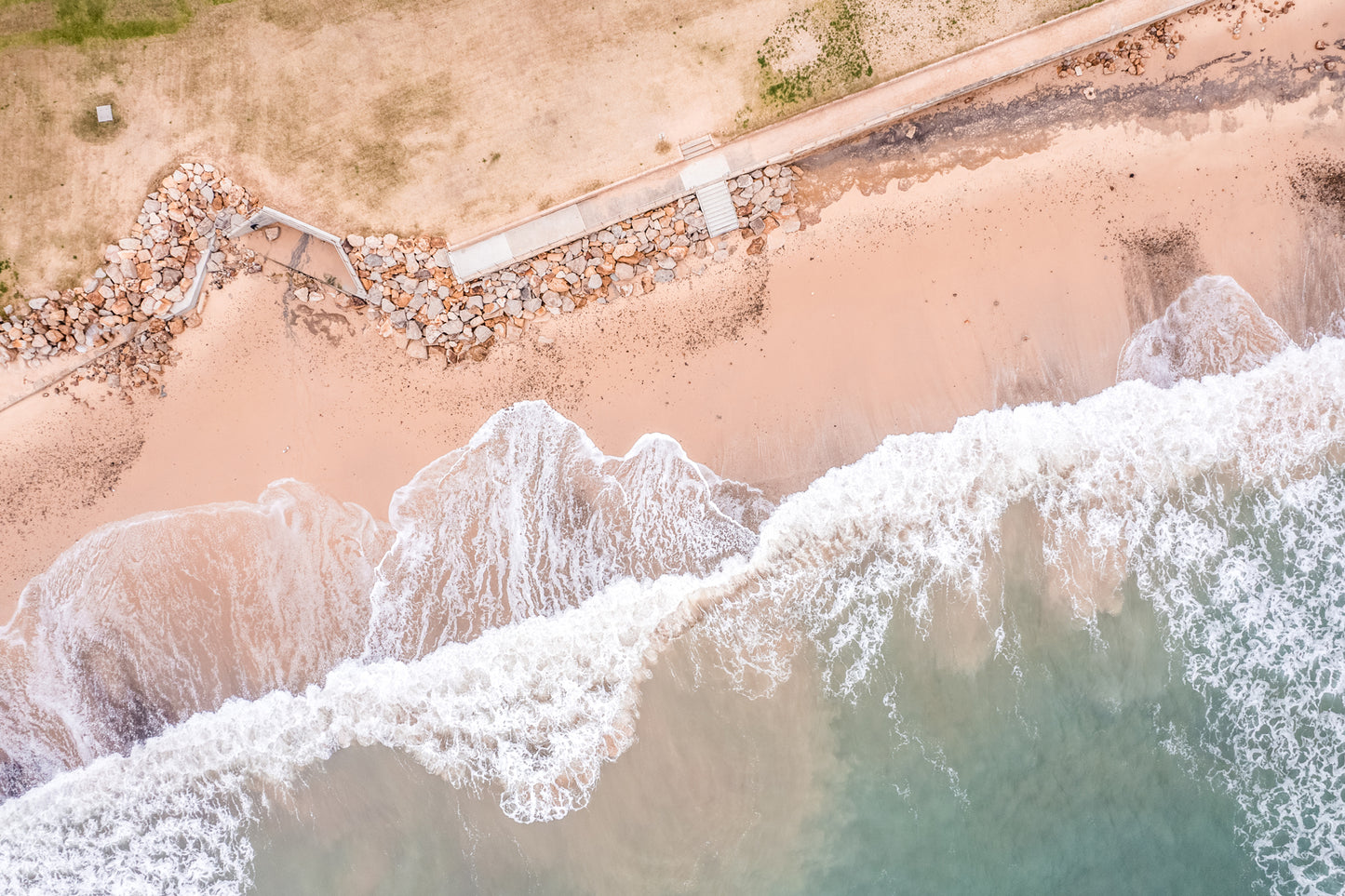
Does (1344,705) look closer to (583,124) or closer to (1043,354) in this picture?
(1043,354)

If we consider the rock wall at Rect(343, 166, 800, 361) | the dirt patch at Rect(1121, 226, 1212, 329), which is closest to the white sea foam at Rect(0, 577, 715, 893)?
the rock wall at Rect(343, 166, 800, 361)

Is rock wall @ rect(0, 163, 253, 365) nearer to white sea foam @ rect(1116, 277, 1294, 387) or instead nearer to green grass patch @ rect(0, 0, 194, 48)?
green grass patch @ rect(0, 0, 194, 48)

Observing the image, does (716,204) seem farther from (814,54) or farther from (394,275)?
(394,275)

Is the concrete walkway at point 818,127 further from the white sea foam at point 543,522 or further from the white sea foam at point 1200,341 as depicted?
the white sea foam at point 1200,341

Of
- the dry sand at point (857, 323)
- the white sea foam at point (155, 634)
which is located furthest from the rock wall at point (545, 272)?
the white sea foam at point (155, 634)

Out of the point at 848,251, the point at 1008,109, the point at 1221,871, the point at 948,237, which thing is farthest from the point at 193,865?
the point at 1008,109

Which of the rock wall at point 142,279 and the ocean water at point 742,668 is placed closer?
the ocean water at point 742,668

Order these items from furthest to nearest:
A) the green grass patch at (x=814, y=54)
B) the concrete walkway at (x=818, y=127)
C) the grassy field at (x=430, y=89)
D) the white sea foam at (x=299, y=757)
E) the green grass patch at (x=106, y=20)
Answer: the green grass patch at (x=814, y=54)
the concrete walkway at (x=818, y=127)
the grassy field at (x=430, y=89)
the green grass patch at (x=106, y=20)
the white sea foam at (x=299, y=757)

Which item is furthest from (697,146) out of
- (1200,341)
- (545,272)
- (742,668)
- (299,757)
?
(299,757)
